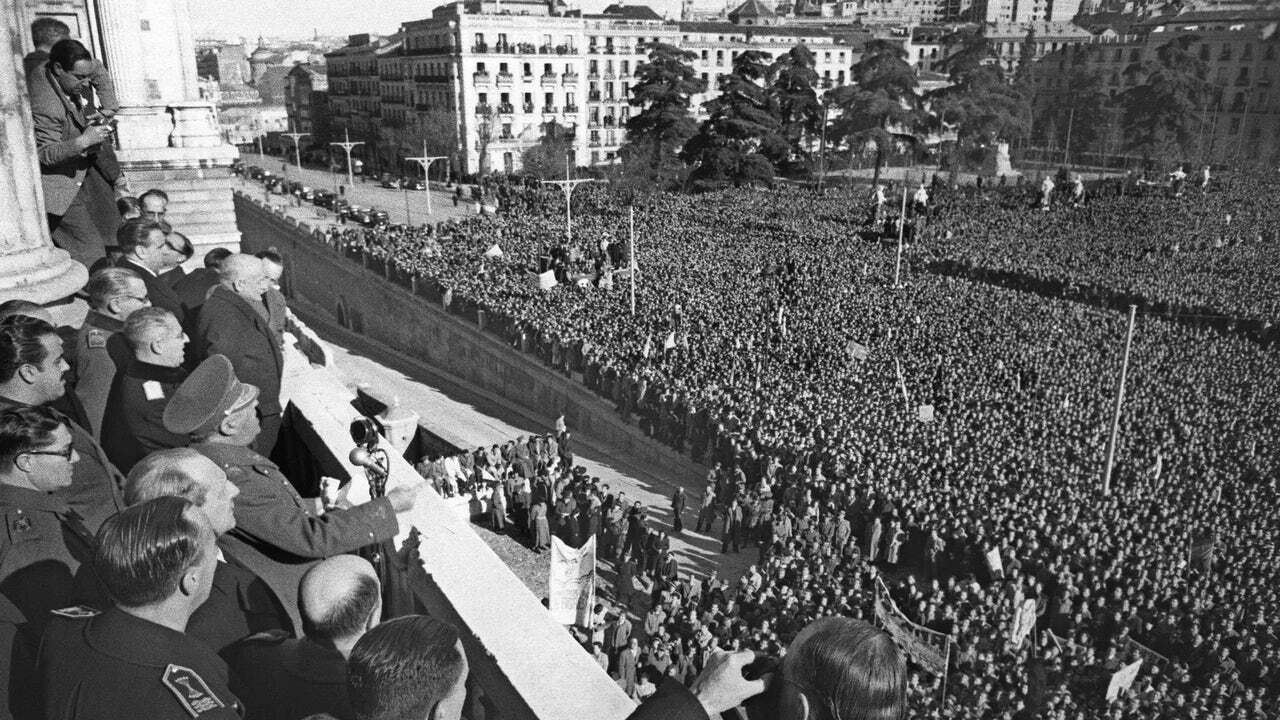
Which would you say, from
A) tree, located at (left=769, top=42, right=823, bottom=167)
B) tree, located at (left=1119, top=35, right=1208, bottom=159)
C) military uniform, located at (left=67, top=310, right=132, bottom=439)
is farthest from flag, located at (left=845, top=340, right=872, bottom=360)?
tree, located at (left=1119, top=35, right=1208, bottom=159)

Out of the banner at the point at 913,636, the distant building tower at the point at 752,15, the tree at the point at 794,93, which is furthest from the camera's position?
the distant building tower at the point at 752,15

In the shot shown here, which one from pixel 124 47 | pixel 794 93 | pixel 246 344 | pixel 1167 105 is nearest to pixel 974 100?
pixel 794 93

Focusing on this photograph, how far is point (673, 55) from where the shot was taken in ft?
173

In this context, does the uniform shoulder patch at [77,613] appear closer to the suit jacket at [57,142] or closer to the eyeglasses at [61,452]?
the eyeglasses at [61,452]

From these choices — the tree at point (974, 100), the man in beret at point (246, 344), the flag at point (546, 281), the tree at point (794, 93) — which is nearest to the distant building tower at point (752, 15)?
the tree at point (974, 100)

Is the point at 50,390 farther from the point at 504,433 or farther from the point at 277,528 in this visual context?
the point at 504,433

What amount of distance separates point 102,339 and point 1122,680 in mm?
8870

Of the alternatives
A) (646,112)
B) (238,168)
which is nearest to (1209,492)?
(646,112)

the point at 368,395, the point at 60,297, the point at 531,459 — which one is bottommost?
the point at 531,459

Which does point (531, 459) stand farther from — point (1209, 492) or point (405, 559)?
point (405, 559)

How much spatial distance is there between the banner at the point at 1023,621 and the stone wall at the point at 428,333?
8.01 m

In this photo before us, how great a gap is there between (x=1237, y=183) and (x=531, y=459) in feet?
158

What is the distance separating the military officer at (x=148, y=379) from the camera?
379cm

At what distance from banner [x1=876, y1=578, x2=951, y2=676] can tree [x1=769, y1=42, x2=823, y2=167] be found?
43514mm
